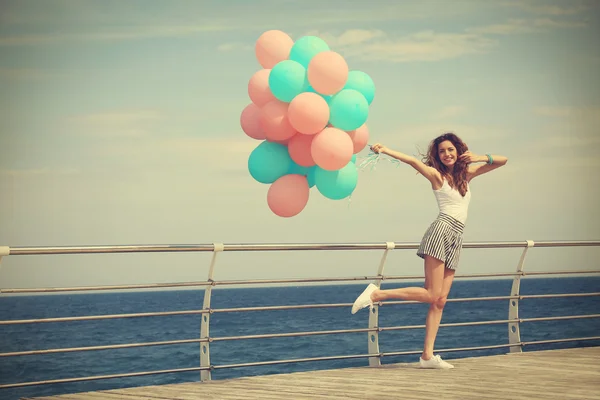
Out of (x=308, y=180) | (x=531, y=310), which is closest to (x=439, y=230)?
(x=308, y=180)

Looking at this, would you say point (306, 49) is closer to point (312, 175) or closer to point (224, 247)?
point (312, 175)

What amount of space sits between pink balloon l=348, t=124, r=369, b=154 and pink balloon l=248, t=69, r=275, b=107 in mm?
550

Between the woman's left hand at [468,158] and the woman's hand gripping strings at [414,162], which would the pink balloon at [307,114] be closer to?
the woman's hand gripping strings at [414,162]

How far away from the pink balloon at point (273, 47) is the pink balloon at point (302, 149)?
2.32 feet

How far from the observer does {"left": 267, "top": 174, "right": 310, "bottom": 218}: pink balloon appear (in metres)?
5.06

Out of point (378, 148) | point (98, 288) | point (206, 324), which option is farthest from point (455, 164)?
point (98, 288)

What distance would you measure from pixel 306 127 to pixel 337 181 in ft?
1.30

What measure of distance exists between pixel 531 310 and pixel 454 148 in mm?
67159

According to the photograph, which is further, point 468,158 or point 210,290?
point 468,158

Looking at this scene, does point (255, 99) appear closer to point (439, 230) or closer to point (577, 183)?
point (439, 230)

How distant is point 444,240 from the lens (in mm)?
→ 5273

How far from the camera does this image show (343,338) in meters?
55.0

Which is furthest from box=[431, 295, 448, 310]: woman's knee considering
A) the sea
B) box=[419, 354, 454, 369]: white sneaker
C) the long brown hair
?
the sea

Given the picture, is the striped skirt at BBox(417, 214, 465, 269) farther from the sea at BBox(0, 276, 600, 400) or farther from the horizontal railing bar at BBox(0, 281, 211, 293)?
the sea at BBox(0, 276, 600, 400)
